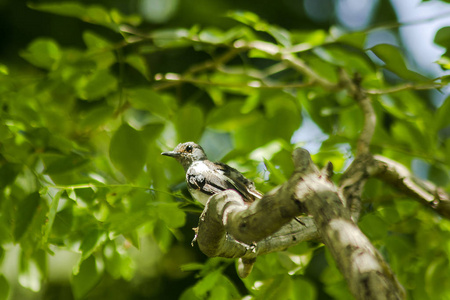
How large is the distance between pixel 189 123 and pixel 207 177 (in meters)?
0.51

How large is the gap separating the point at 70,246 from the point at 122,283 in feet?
7.75

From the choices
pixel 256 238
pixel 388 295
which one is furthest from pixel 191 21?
pixel 388 295

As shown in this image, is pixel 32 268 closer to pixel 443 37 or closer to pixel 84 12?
pixel 84 12

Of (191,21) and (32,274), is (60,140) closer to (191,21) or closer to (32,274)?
(32,274)

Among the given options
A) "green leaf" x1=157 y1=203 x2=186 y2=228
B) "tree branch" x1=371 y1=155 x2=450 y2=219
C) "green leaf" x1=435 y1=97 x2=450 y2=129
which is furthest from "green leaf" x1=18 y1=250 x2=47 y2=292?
"green leaf" x1=435 y1=97 x2=450 y2=129

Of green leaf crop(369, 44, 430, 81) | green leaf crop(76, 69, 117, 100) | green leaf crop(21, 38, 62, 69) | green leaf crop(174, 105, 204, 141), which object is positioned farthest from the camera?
green leaf crop(21, 38, 62, 69)

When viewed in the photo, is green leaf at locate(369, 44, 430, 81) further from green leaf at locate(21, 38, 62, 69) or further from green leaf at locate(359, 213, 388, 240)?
green leaf at locate(21, 38, 62, 69)

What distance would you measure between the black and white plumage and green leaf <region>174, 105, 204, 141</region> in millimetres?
180

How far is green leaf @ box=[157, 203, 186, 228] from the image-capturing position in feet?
5.51

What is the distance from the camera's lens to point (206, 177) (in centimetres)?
186

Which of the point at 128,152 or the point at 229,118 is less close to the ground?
the point at 128,152

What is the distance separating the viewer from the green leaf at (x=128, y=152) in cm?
200

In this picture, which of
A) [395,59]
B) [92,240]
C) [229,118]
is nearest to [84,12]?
[229,118]

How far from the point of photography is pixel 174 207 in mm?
1700
